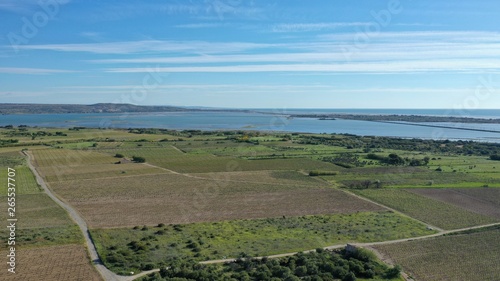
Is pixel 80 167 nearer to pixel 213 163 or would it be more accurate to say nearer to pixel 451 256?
pixel 213 163

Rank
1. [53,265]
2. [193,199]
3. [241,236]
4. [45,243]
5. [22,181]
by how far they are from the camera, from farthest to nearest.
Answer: [22,181] < [193,199] < [241,236] < [45,243] < [53,265]

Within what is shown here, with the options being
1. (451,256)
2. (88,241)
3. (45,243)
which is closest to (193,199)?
(88,241)

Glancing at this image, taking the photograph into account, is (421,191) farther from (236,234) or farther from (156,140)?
(156,140)

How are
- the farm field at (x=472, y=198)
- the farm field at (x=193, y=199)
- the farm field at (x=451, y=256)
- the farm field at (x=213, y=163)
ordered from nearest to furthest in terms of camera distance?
1. the farm field at (x=451, y=256)
2. the farm field at (x=193, y=199)
3. the farm field at (x=472, y=198)
4. the farm field at (x=213, y=163)

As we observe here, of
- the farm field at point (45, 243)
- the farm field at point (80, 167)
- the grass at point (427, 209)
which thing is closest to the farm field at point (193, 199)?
the farm field at point (45, 243)

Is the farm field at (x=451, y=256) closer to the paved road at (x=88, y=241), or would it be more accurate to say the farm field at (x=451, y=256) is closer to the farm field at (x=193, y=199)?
the farm field at (x=193, y=199)

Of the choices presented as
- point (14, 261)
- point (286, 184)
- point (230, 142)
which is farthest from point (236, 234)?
point (230, 142)
